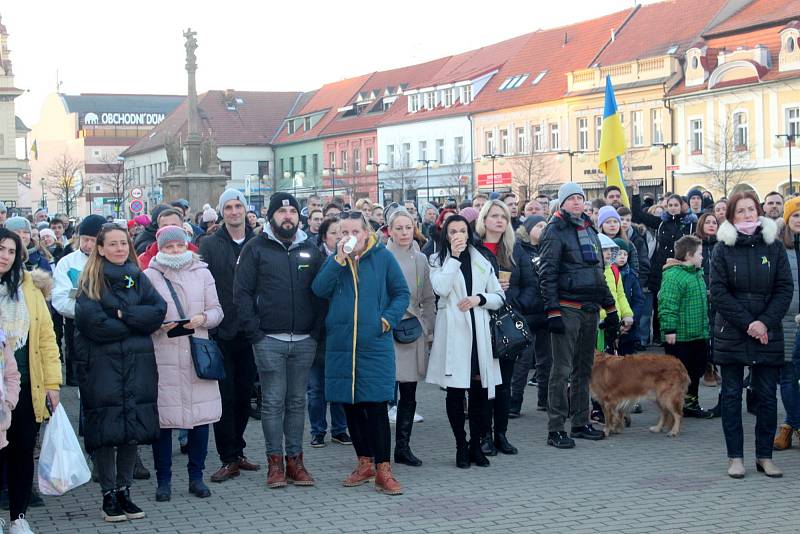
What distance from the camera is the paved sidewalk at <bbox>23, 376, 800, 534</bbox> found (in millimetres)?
7379

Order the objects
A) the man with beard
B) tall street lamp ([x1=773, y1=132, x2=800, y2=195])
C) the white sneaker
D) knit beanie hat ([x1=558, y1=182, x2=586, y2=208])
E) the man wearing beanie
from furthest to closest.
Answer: tall street lamp ([x1=773, y1=132, x2=800, y2=195]) < knit beanie hat ([x1=558, y1=182, x2=586, y2=208]) < the man wearing beanie < the man with beard < the white sneaker

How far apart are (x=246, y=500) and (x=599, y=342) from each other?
14.3 ft

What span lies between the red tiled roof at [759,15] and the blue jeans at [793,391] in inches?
1524

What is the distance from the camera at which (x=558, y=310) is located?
988cm

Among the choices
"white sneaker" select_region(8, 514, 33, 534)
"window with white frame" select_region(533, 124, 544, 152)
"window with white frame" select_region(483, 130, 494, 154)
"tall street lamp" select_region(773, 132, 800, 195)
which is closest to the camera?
"white sneaker" select_region(8, 514, 33, 534)

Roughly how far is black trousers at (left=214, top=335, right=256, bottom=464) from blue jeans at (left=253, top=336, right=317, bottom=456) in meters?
0.43

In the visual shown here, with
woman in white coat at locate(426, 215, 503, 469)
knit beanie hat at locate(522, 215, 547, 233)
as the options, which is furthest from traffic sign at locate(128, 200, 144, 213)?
woman in white coat at locate(426, 215, 503, 469)

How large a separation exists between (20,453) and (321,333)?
237cm

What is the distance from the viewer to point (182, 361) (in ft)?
26.4

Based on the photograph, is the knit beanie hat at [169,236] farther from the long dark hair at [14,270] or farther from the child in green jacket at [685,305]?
the child in green jacket at [685,305]

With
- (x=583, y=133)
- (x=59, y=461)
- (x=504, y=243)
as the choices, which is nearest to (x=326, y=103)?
(x=583, y=133)

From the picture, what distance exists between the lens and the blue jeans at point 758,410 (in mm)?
8586

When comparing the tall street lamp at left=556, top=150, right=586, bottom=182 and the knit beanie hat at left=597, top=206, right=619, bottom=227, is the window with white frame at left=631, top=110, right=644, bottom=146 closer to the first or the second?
the tall street lamp at left=556, top=150, right=586, bottom=182

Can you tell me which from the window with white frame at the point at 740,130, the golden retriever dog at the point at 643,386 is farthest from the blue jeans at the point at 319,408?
the window with white frame at the point at 740,130
